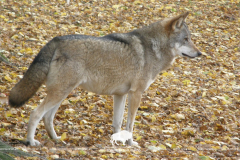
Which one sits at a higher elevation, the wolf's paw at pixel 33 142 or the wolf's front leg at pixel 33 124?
the wolf's front leg at pixel 33 124

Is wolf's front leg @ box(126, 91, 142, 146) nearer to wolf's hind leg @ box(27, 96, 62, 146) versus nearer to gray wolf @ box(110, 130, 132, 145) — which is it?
→ gray wolf @ box(110, 130, 132, 145)

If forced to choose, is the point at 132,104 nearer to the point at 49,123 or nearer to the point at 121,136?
the point at 121,136

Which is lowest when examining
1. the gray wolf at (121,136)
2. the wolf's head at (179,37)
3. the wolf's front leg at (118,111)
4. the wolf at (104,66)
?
the gray wolf at (121,136)

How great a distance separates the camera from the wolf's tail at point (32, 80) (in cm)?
453

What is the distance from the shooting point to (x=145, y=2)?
13125 millimetres

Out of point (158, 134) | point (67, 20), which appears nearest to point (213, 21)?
point (67, 20)

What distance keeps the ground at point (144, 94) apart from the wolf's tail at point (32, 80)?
1.89 ft

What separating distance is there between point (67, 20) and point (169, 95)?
4756 mm

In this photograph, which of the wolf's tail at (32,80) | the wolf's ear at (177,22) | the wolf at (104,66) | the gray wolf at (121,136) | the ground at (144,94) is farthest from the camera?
the wolf's ear at (177,22)

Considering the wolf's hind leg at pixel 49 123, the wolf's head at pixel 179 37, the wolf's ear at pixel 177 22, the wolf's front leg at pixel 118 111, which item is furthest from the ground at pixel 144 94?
the wolf's ear at pixel 177 22

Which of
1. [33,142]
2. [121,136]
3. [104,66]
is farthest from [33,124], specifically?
[121,136]

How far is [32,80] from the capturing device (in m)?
4.63

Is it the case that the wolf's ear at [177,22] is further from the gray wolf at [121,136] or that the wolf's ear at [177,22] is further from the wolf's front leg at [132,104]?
the gray wolf at [121,136]

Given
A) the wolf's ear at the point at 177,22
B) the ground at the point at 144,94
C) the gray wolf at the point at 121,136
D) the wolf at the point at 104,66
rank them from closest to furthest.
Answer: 1. the wolf at the point at 104,66
2. the ground at the point at 144,94
3. the gray wolf at the point at 121,136
4. the wolf's ear at the point at 177,22
